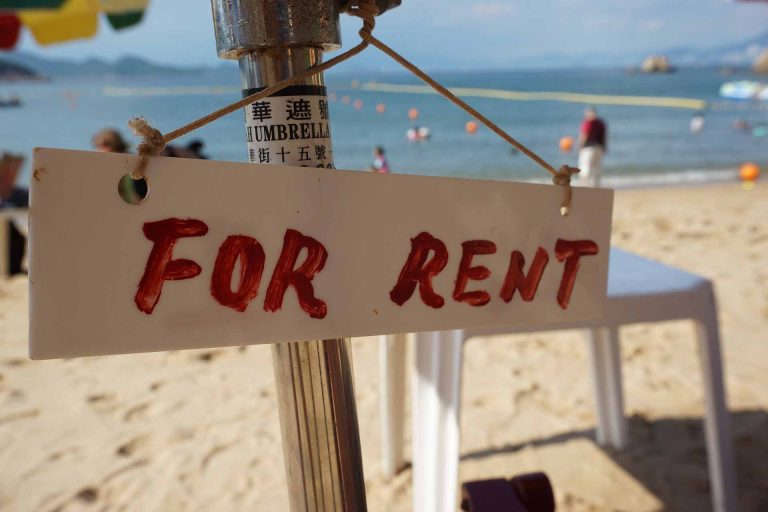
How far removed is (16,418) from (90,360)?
0.46 meters

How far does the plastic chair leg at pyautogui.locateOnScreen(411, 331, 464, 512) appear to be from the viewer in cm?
103

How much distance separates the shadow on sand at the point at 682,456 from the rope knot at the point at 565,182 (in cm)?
106

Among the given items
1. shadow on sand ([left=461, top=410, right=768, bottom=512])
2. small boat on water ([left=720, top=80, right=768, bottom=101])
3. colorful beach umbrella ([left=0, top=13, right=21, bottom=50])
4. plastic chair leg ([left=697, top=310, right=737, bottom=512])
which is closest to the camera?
plastic chair leg ([left=697, top=310, right=737, bottom=512])

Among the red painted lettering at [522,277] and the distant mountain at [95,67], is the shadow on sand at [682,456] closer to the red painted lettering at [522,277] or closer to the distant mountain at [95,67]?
the red painted lettering at [522,277]

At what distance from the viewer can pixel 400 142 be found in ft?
46.4

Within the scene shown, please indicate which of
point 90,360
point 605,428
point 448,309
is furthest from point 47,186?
point 90,360

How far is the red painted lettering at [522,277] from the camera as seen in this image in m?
0.54

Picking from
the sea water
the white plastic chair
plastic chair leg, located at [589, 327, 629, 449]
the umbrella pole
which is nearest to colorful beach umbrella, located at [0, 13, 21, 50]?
the sea water

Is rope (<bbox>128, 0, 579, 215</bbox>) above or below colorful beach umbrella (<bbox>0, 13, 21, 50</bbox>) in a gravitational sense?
below

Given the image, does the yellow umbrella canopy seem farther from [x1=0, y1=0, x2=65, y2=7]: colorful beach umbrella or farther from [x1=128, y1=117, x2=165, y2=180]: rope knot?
[x1=128, y1=117, x2=165, y2=180]: rope knot

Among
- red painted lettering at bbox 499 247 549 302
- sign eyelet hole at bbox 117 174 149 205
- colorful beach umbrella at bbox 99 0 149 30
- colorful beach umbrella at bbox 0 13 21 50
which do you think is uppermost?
colorful beach umbrella at bbox 0 13 21 50

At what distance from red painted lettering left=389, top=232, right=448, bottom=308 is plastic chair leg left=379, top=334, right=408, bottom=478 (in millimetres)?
965

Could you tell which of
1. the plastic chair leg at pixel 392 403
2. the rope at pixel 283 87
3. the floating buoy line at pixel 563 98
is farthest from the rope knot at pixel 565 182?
the floating buoy line at pixel 563 98

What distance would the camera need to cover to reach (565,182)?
1.83 ft
